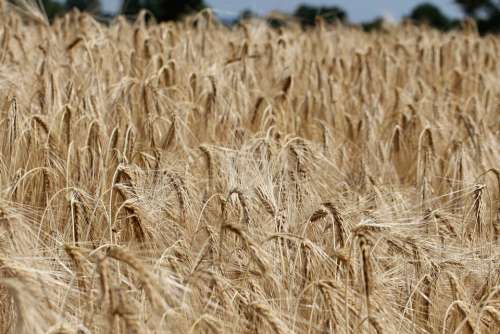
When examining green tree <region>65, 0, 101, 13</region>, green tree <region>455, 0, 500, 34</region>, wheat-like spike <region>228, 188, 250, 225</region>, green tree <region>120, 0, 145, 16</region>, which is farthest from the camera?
green tree <region>455, 0, 500, 34</region>

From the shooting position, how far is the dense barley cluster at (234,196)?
159 cm

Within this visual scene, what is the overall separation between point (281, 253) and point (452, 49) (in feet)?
13.9

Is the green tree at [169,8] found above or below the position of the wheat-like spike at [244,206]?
above

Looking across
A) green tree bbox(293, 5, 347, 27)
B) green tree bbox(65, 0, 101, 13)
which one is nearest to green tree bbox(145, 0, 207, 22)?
green tree bbox(293, 5, 347, 27)

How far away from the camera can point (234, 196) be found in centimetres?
214

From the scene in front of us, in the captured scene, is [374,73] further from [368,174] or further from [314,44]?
[368,174]

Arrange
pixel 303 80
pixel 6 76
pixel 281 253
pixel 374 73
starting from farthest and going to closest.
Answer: pixel 374 73, pixel 303 80, pixel 6 76, pixel 281 253

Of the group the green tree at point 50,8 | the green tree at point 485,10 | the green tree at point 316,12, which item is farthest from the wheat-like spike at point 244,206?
the green tree at point 485,10

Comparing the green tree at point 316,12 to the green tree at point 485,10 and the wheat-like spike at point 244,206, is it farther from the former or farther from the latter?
the green tree at point 485,10

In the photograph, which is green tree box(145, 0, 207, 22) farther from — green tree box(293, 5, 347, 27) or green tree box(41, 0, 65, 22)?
green tree box(293, 5, 347, 27)

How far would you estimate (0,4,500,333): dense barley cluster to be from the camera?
1589mm

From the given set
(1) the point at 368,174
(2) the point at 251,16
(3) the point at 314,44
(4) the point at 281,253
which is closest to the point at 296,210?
(4) the point at 281,253

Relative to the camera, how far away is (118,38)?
16.0 ft

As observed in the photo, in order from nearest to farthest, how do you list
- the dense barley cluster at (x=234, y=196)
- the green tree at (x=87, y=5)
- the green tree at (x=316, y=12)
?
the dense barley cluster at (x=234, y=196) < the green tree at (x=87, y=5) < the green tree at (x=316, y=12)
